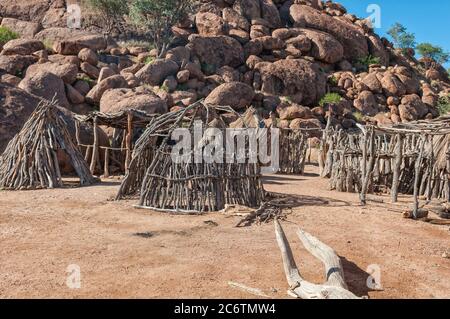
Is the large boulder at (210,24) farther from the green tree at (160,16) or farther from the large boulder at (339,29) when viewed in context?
the large boulder at (339,29)

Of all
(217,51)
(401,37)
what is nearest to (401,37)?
(401,37)

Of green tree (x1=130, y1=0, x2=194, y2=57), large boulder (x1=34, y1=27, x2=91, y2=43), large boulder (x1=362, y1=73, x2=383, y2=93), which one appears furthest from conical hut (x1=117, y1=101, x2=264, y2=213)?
large boulder (x1=362, y1=73, x2=383, y2=93)

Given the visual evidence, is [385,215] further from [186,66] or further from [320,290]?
[186,66]

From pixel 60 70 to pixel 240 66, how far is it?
11.0m

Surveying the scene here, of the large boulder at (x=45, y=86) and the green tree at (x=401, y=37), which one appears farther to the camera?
the green tree at (x=401, y=37)

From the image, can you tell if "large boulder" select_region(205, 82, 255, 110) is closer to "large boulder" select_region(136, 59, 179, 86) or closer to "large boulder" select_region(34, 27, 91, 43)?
"large boulder" select_region(136, 59, 179, 86)

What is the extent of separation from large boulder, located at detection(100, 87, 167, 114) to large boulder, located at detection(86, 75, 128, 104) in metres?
1.50

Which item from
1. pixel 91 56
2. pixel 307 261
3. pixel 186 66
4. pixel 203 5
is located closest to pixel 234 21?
pixel 203 5

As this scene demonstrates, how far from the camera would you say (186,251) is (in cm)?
461

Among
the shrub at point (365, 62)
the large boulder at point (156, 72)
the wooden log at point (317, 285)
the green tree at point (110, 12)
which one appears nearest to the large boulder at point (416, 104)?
the shrub at point (365, 62)

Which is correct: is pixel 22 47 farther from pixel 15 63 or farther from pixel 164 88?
pixel 164 88

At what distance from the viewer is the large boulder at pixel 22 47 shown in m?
20.6

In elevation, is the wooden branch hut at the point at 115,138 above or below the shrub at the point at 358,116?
below

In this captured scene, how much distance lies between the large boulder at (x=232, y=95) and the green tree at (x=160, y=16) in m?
4.90
